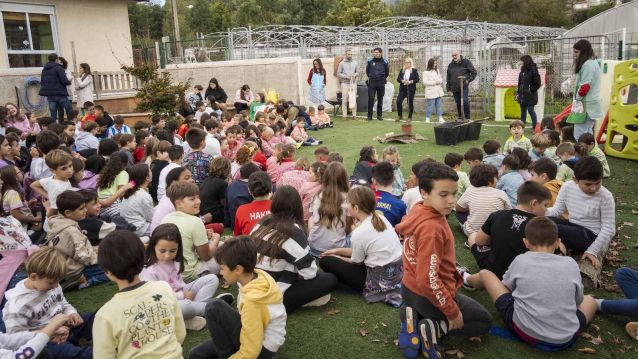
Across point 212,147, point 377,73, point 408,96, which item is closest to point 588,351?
point 212,147

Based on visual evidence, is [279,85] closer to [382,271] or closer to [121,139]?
[121,139]

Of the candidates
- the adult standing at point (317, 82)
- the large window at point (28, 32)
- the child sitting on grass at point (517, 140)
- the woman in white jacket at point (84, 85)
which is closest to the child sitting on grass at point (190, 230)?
the child sitting on grass at point (517, 140)

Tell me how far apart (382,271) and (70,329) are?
99.4 inches

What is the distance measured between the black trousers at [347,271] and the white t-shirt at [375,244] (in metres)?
0.23

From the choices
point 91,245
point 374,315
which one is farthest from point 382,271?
point 91,245

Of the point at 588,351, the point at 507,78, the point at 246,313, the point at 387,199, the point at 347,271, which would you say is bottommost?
the point at 588,351

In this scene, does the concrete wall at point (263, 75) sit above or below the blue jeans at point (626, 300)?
above

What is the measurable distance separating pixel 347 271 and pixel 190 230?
1.48m

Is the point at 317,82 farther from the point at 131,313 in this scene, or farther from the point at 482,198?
the point at 131,313

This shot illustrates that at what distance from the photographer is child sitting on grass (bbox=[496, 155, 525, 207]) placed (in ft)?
19.9

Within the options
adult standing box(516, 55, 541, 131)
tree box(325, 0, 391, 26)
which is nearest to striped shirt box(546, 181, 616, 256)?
adult standing box(516, 55, 541, 131)

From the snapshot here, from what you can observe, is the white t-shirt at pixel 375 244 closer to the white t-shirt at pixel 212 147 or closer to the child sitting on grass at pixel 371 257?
the child sitting on grass at pixel 371 257

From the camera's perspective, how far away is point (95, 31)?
18.4 meters

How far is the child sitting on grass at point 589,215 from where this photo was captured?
4.66 m
